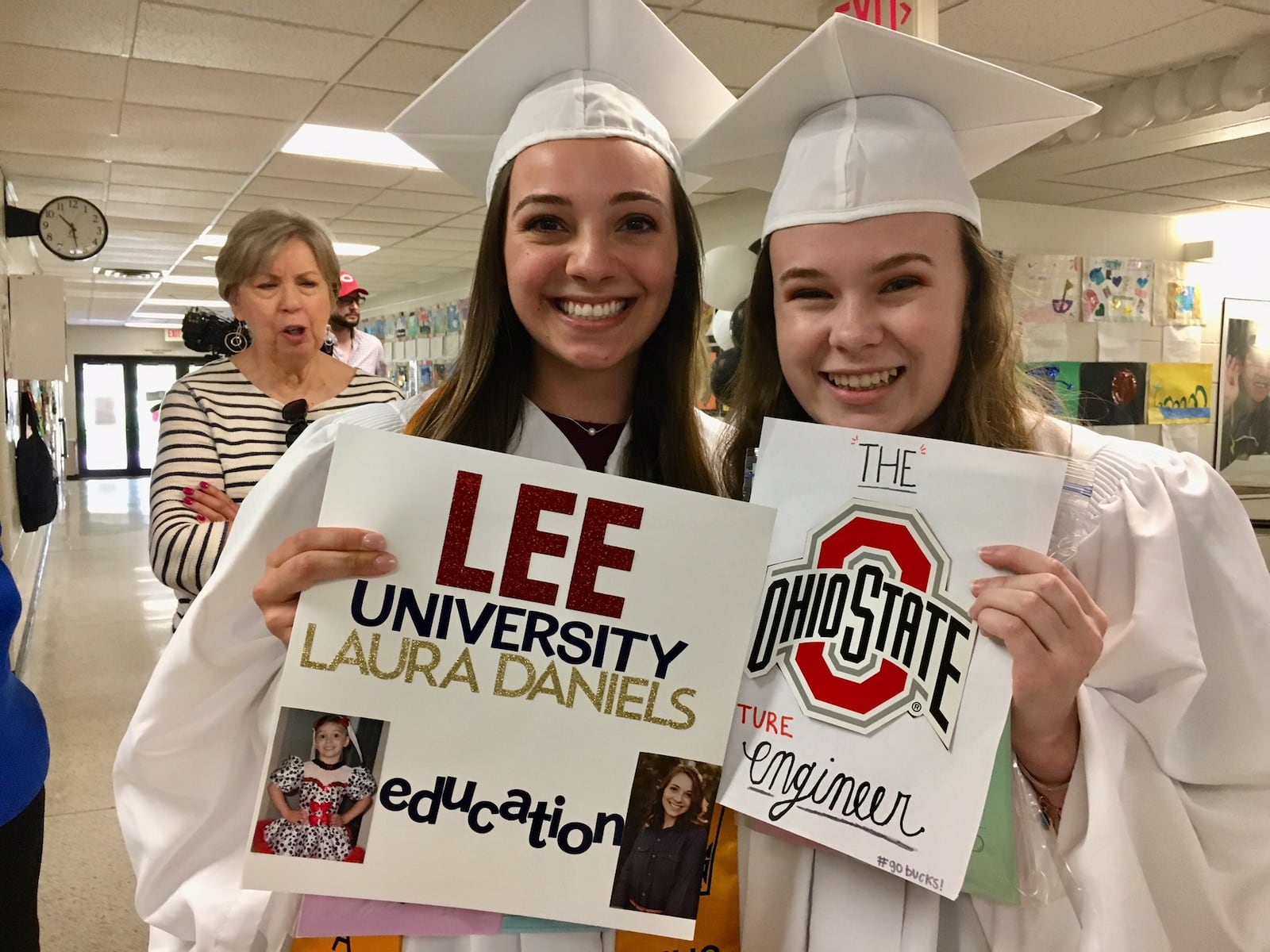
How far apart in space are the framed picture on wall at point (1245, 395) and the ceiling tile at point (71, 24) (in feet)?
24.2

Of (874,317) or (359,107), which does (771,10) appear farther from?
(874,317)

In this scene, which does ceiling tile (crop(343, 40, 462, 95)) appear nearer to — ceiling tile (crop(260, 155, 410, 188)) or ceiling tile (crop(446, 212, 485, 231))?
ceiling tile (crop(260, 155, 410, 188))

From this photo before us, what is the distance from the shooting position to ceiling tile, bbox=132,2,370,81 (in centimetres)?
339

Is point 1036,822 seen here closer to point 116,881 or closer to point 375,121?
point 116,881

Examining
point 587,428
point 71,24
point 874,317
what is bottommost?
point 587,428

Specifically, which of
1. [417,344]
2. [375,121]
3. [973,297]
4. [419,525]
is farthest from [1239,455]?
[417,344]

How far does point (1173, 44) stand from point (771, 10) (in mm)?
1739

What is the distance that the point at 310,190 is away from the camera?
255 inches

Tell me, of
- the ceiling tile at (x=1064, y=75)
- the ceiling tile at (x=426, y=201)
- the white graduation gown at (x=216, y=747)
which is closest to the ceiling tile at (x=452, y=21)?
the ceiling tile at (x=1064, y=75)

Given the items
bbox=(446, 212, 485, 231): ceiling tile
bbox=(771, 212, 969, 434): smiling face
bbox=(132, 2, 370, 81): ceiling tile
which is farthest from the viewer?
bbox=(446, 212, 485, 231): ceiling tile

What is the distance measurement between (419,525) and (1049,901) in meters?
0.69

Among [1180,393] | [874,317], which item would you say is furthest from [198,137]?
[1180,393]

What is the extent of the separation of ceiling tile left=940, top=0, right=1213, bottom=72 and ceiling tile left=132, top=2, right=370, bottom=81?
2.29 meters

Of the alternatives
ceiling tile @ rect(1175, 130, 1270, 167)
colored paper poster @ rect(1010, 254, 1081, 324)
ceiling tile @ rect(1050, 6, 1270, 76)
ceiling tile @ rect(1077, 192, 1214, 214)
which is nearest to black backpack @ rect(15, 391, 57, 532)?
ceiling tile @ rect(1050, 6, 1270, 76)
